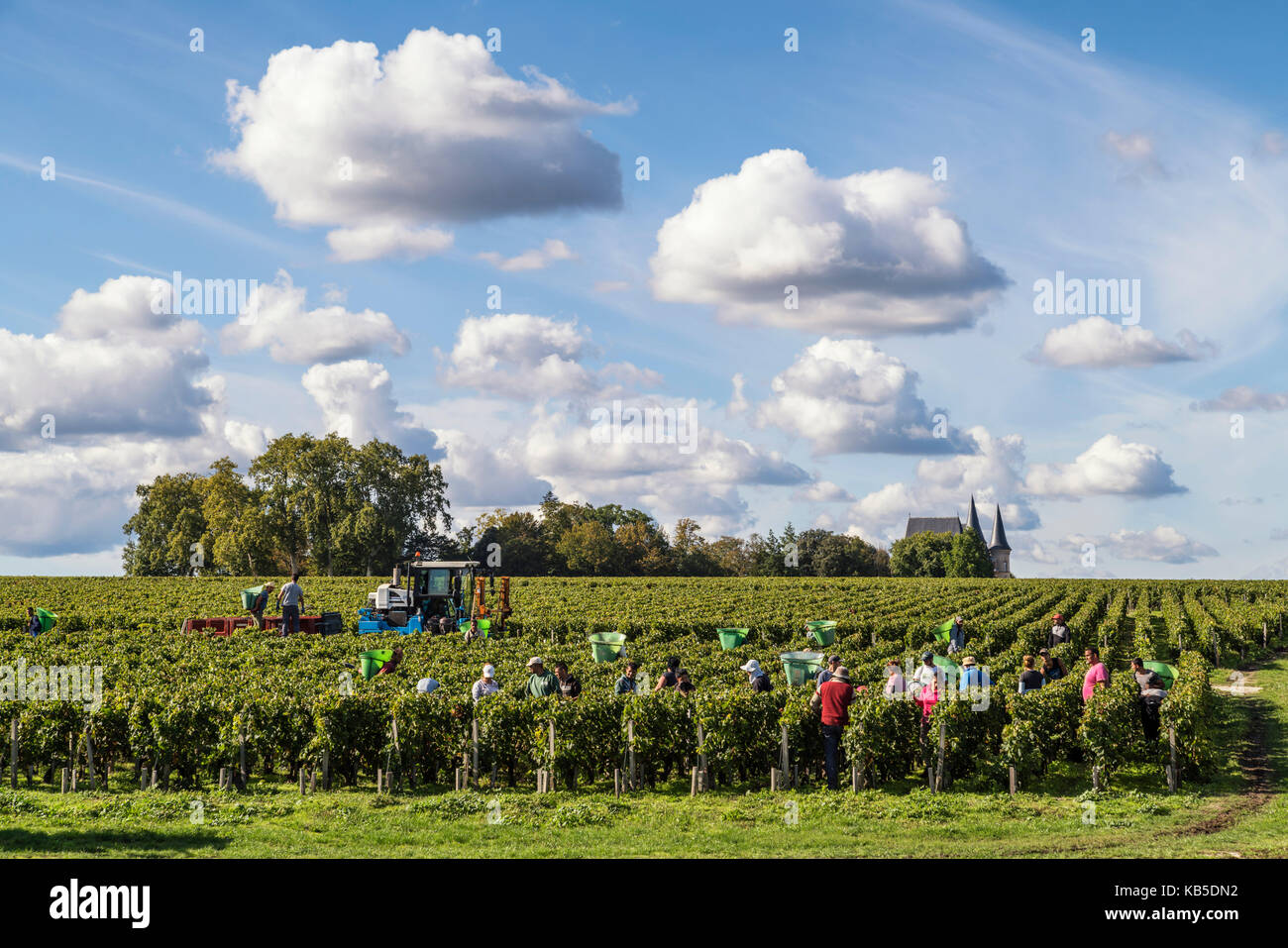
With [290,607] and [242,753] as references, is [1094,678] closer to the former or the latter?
[242,753]

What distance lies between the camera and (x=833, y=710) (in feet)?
53.4

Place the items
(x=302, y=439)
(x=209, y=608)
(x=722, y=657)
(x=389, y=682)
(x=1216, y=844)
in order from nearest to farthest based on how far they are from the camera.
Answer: (x=1216, y=844) < (x=389, y=682) < (x=722, y=657) < (x=209, y=608) < (x=302, y=439)

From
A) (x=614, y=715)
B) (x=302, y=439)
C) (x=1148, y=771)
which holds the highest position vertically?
(x=302, y=439)

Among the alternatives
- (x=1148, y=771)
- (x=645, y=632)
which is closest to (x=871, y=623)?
(x=645, y=632)

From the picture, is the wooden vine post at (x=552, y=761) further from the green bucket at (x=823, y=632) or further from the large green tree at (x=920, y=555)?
the large green tree at (x=920, y=555)

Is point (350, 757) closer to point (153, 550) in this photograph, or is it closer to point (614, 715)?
point (614, 715)

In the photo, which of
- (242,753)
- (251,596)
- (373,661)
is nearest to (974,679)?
(242,753)

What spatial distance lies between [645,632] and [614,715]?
72.2 feet

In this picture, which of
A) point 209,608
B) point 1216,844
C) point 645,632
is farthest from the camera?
point 209,608

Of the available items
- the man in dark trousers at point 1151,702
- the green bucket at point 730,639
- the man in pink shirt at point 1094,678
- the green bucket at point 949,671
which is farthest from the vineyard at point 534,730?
the green bucket at point 730,639

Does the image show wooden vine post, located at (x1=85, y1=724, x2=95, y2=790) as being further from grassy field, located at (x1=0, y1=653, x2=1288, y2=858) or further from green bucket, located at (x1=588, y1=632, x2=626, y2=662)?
green bucket, located at (x1=588, y1=632, x2=626, y2=662)

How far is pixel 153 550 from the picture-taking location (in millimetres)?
106438

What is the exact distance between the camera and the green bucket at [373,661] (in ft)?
74.7

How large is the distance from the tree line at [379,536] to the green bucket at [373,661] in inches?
2437
